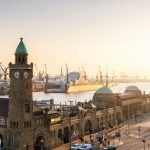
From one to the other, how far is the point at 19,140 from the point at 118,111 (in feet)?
214

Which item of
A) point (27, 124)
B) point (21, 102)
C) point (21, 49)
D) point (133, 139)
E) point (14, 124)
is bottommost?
point (133, 139)

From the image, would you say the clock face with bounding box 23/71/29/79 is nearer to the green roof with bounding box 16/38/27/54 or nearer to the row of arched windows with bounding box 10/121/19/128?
the green roof with bounding box 16/38/27/54

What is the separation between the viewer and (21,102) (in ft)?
282

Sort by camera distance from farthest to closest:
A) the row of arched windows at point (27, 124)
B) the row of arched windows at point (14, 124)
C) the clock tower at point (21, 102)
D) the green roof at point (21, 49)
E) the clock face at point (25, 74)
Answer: the clock face at point (25, 74) < the green roof at point (21, 49) < the row of arched windows at point (27, 124) < the row of arched windows at point (14, 124) < the clock tower at point (21, 102)

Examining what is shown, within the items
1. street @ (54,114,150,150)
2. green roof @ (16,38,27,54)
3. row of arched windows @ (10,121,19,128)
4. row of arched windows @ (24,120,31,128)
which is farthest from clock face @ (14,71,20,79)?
street @ (54,114,150,150)

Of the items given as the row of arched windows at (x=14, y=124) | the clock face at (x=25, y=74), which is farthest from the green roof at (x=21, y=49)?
the row of arched windows at (x=14, y=124)

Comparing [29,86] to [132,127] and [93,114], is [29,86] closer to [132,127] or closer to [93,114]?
[93,114]

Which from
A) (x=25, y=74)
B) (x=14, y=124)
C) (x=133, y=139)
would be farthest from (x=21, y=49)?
(x=133, y=139)

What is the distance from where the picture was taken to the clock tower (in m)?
85.6

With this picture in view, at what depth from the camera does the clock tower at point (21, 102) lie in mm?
85625

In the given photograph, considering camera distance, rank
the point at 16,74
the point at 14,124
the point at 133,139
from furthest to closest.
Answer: the point at 133,139 < the point at 16,74 < the point at 14,124

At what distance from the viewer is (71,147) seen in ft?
300

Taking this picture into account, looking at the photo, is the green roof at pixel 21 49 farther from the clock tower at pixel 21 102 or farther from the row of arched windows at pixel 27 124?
the row of arched windows at pixel 27 124

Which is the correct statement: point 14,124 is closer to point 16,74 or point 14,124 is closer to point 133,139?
point 16,74
